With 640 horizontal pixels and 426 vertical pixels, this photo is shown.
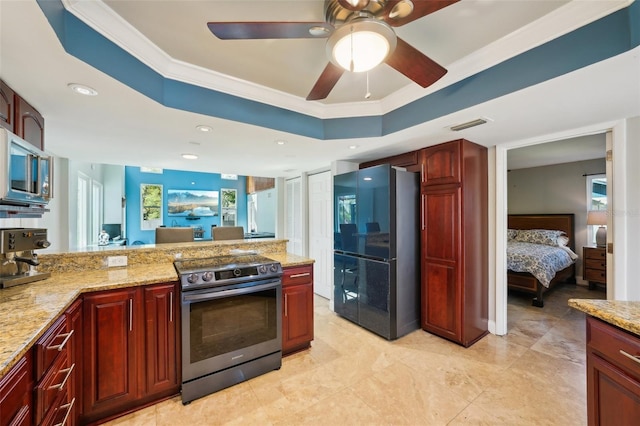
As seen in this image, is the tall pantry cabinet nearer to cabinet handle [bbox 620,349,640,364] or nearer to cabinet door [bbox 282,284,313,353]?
cabinet door [bbox 282,284,313,353]

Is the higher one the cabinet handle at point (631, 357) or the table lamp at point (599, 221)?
the table lamp at point (599, 221)

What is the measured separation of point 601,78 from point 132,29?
2.66 meters

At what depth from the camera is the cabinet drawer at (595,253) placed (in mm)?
4301

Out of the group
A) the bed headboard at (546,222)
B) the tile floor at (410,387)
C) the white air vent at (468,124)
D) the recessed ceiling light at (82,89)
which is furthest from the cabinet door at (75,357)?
the bed headboard at (546,222)

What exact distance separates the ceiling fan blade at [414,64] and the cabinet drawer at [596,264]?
16.5 ft

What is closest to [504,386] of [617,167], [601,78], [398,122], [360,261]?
[360,261]

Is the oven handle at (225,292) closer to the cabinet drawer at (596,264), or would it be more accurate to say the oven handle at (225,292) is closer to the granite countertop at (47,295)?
the granite countertop at (47,295)

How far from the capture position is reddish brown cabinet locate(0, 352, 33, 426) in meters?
0.86

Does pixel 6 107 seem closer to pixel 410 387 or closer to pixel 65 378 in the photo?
pixel 65 378

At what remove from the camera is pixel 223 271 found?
2.04 m

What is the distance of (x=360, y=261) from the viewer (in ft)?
10.3

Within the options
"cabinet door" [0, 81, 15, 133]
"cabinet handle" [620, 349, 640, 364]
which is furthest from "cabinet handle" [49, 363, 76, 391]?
"cabinet handle" [620, 349, 640, 364]

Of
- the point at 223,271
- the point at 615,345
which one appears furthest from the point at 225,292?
the point at 615,345

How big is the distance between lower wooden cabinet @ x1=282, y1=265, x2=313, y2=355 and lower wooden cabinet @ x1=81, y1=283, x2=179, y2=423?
35.7 inches
